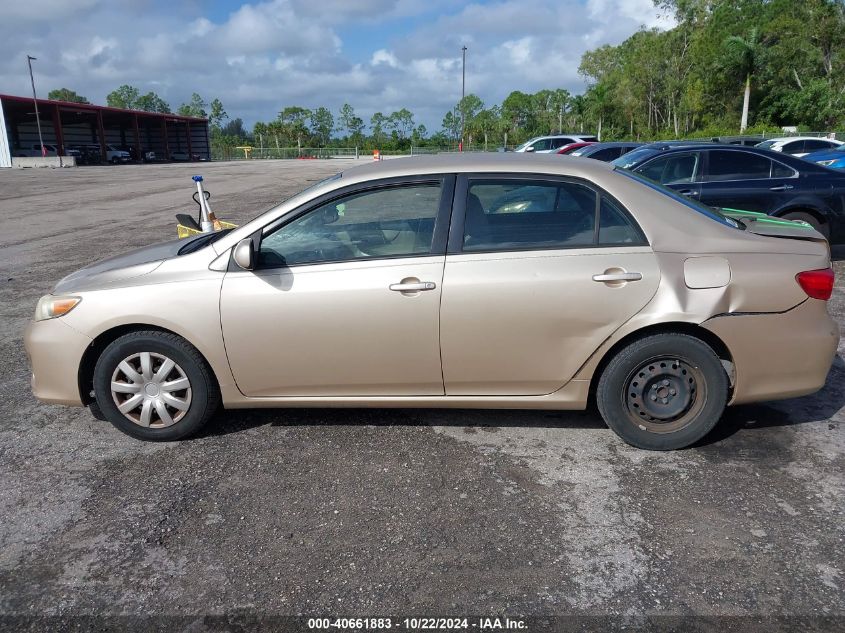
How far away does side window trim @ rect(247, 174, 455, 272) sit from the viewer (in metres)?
3.56

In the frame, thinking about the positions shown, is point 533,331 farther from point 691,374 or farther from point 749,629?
point 749,629

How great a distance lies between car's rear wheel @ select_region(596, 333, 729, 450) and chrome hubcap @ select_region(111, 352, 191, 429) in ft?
8.00

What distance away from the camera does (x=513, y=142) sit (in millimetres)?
81000

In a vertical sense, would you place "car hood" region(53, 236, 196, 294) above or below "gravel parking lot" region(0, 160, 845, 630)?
above

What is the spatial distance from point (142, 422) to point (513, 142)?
81622 millimetres

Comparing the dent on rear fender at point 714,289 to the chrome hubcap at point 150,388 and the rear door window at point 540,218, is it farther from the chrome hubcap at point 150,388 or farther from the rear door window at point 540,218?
the chrome hubcap at point 150,388

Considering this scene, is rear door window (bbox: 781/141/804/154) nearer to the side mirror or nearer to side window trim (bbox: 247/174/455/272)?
side window trim (bbox: 247/174/455/272)

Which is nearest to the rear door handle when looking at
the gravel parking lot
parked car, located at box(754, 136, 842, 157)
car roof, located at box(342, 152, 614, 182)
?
car roof, located at box(342, 152, 614, 182)

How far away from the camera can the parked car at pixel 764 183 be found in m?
8.00

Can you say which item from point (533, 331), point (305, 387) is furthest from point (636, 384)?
point (305, 387)

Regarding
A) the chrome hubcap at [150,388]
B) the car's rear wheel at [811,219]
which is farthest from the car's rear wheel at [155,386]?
the car's rear wheel at [811,219]

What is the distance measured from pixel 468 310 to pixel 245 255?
49.2 inches

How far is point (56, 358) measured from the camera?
3732 millimetres

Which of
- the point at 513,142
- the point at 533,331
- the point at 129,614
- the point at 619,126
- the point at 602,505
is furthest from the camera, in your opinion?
the point at 513,142
